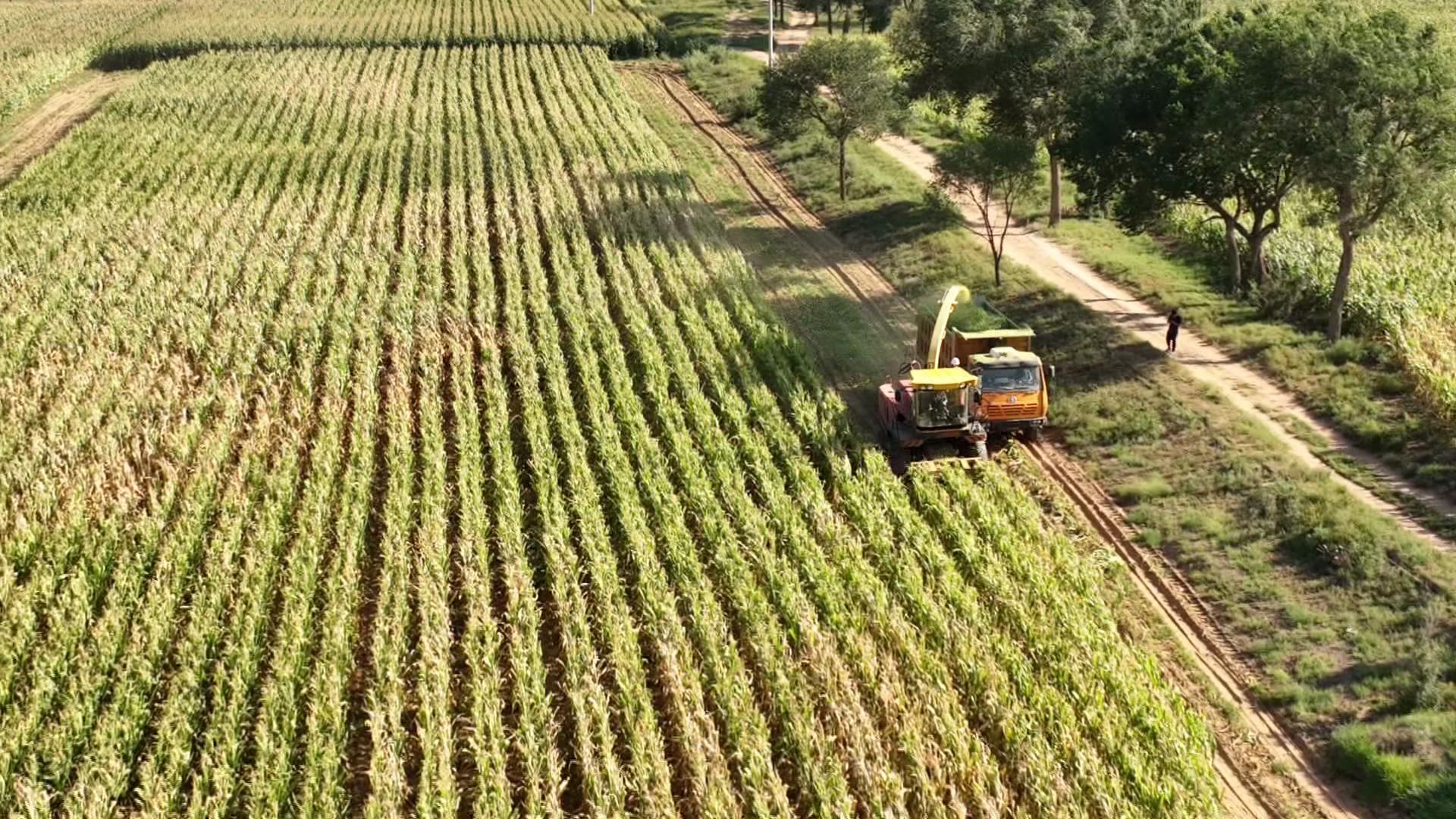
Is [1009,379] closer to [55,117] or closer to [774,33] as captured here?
[55,117]

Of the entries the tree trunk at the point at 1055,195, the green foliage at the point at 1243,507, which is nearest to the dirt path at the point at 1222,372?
the green foliage at the point at 1243,507

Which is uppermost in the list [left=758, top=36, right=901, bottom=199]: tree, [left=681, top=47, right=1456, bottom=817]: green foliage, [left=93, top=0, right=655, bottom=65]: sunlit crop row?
[left=93, top=0, right=655, bottom=65]: sunlit crop row

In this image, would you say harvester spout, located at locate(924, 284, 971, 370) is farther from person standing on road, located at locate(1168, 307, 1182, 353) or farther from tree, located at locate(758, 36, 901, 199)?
tree, located at locate(758, 36, 901, 199)

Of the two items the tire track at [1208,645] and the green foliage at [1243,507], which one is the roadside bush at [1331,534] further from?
the tire track at [1208,645]

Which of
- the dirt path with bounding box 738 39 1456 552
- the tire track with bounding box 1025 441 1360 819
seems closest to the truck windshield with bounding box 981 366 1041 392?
the tire track with bounding box 1025 441 1360 819

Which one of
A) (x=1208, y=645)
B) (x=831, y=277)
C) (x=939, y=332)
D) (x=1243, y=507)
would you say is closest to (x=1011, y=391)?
(x=939, y=332)
